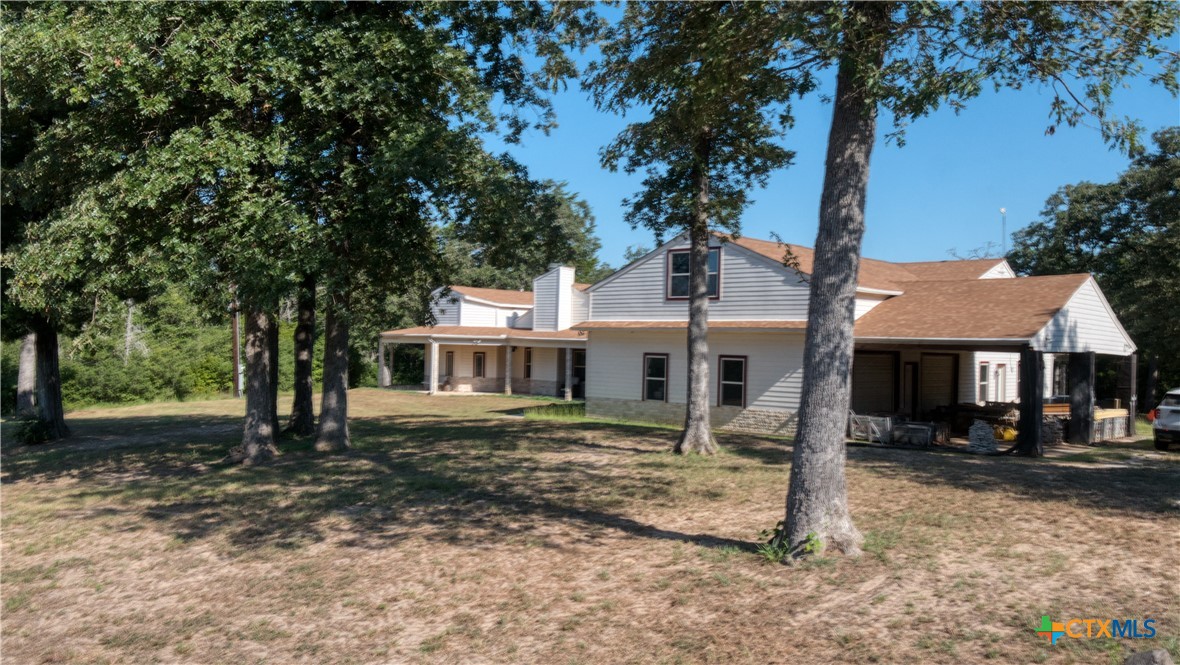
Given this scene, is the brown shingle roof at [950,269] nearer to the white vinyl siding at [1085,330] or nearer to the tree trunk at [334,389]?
the white vinyl siding at [1085,330]

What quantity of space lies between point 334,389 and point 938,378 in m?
18.7

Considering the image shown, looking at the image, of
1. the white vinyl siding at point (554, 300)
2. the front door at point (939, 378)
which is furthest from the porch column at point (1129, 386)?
the white vinyl siding at point (554, 300)

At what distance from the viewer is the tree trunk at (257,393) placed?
49.9 ft

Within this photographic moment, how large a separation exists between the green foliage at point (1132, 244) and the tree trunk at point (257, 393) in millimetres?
27124

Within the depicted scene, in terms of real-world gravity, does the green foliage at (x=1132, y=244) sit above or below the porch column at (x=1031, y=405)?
above

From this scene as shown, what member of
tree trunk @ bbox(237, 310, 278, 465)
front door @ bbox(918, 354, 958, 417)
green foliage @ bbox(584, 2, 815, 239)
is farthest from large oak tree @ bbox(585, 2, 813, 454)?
front door @ bbox(918, 354, 958, 417)

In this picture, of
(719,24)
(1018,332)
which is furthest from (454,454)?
(1018,332)

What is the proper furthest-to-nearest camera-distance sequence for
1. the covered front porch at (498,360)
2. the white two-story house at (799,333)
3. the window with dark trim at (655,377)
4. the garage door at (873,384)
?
the covered front porch at (498,360) < the window with dark trim at (655,377) < the garage door at (873,384) < the white two-story house at (799,333)

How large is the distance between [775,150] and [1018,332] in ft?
20.8

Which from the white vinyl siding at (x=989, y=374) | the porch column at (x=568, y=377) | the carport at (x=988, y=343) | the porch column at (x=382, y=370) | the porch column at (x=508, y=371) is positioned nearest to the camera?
the carport at (x=988, y=343)

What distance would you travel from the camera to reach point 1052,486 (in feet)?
39.5

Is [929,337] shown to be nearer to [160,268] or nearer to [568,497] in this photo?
[568,497]

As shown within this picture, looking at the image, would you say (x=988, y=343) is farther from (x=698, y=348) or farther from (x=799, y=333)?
(x=698, y=348)

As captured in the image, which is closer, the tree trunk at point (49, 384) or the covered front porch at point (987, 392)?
the covered front porch at point (987, 392)
